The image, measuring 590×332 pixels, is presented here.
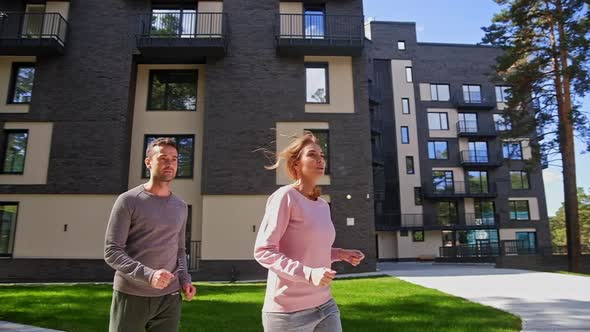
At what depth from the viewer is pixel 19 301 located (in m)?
7.53

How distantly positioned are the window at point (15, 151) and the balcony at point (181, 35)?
5493mm

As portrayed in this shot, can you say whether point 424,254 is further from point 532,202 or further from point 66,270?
point 66,270

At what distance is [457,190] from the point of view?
32.4 m

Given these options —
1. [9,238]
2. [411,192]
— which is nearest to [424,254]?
[411,192]

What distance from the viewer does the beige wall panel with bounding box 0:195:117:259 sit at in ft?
45.3

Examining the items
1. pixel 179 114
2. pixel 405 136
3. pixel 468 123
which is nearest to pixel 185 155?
pixel 179 114

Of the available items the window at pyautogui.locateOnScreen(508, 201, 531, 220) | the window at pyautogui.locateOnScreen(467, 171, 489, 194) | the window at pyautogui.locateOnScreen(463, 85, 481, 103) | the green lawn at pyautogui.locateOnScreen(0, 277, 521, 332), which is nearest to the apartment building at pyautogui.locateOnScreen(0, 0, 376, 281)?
the green lawn at pyautogui.locateOnScreen(0, 277, 521, 332)

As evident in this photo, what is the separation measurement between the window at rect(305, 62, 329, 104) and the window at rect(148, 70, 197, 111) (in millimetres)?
4558

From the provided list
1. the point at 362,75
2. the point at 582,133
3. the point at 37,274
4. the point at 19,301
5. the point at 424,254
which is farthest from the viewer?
the point at 424,254

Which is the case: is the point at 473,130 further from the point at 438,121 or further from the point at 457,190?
the point at 457,190

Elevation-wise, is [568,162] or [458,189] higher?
[458,189]

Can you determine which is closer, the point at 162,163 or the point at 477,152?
the point at 162,163

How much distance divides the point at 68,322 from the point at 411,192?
29202 mm

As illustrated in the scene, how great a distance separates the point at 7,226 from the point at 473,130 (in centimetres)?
3263
